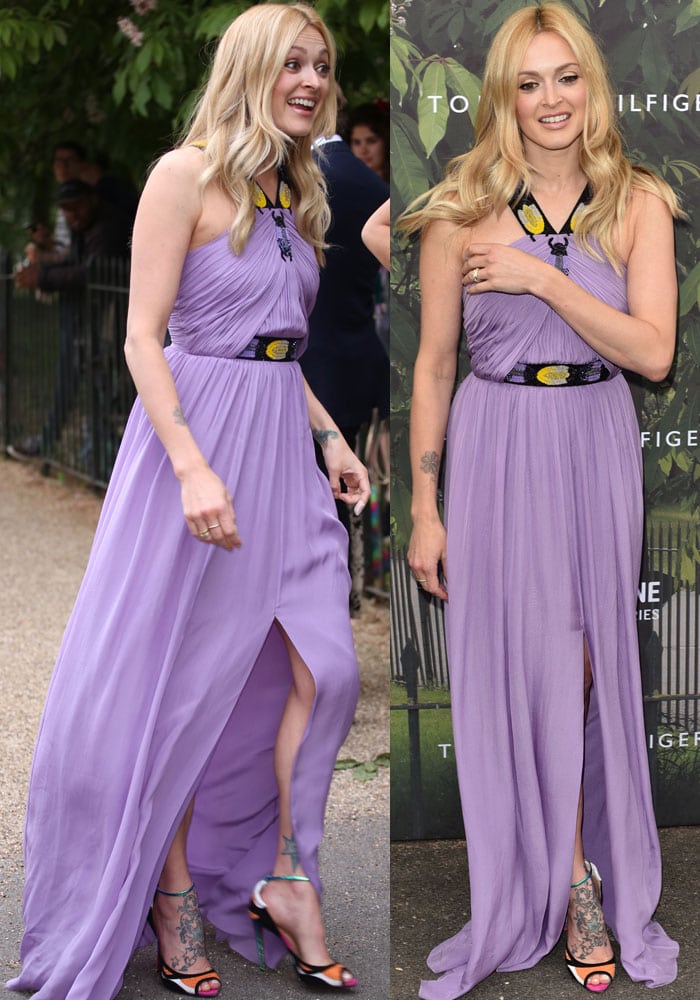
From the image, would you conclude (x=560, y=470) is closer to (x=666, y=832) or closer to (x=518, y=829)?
(x=518, y=829)

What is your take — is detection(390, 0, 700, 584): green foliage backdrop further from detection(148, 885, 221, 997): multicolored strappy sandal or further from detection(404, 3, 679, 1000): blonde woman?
detection(148, 885, 221, 997): multicolored strappy sandal

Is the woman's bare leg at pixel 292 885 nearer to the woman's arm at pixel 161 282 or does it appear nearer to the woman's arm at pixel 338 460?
the woman's arm at pixel 338 460

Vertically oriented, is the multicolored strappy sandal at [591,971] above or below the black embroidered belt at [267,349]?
below

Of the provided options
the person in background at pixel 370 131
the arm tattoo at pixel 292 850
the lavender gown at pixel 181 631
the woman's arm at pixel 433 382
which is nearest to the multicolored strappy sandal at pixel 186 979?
the lavender gown at pixel 181 631

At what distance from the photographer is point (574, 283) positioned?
3484 mm

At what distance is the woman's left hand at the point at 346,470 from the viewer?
3.99m

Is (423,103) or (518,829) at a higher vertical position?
(423,103)

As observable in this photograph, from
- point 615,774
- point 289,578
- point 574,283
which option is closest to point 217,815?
point 289,578

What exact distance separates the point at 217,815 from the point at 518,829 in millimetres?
801

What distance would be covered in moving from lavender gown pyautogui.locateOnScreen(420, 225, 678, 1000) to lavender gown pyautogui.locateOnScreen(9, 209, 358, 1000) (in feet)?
1.13

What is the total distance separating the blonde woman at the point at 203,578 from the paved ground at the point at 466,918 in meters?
0.28

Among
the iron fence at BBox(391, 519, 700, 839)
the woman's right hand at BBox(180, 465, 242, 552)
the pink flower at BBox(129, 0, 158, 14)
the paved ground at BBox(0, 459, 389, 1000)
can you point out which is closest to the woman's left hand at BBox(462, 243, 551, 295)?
the woman's right hand at BBox(180, 465, 242, 552)

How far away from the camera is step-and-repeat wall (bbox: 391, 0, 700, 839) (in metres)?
3.84

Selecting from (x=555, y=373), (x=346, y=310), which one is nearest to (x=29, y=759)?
(x=346, y=310)
